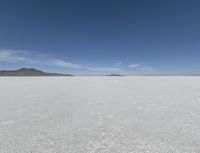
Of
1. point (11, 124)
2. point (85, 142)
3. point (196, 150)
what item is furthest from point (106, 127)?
point (11, 124)

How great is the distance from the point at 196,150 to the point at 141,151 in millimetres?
713

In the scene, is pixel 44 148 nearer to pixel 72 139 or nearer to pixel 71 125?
pixel 72 139

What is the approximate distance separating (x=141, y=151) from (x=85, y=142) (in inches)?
31.0

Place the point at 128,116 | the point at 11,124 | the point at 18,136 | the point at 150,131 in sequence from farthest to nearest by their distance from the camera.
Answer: the point at 128,116 < the point at 11,124 < the point at 150,131 < the point at 18,136

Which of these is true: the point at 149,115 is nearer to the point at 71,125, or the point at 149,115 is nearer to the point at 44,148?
the point at 71,125

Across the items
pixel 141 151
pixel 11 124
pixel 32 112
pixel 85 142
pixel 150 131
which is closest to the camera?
pixel 141 151

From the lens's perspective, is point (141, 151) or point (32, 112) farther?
point (32, 112)

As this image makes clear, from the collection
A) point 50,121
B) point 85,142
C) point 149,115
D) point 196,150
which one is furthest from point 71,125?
point 196,150

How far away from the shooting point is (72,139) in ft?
7.20

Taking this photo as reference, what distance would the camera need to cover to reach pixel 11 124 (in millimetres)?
2840

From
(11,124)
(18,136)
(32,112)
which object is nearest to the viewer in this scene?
(18,136)

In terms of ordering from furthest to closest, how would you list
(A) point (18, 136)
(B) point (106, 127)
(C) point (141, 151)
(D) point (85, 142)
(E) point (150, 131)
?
1. (B) point (106, 127)
2. (E) point (150, 131)
3. (A) point (18, 136)
4. (D) point (85, 142)
5. (C) point (141, 151)

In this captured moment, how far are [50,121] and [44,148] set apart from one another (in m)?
1.11

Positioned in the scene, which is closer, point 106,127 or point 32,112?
point 106,127
